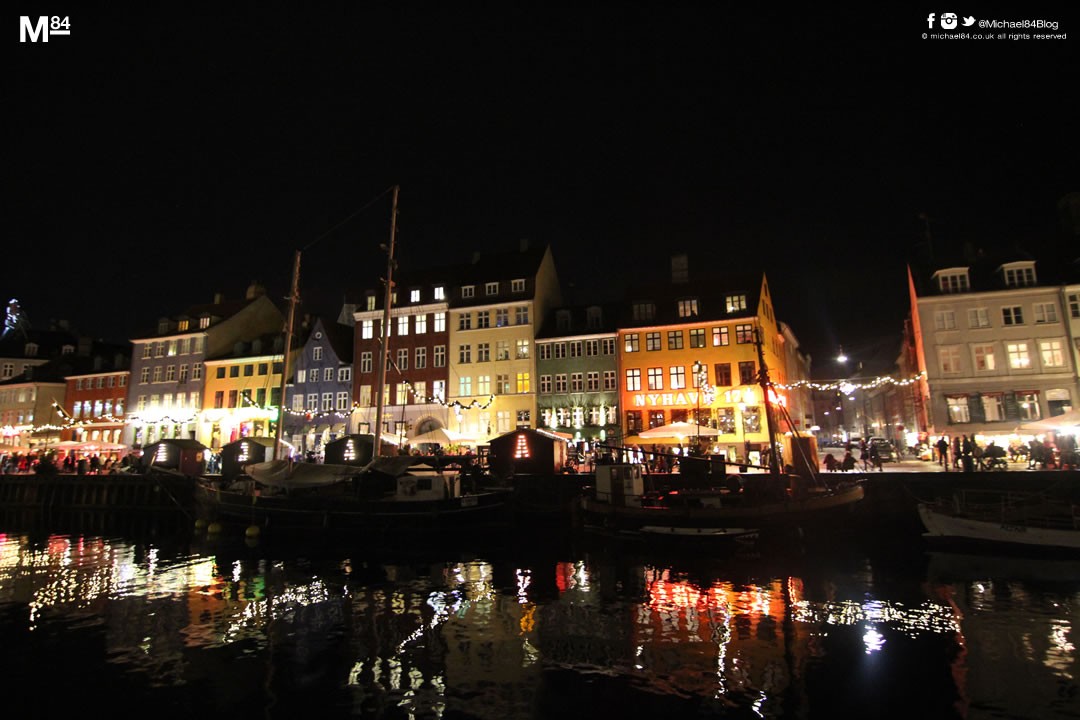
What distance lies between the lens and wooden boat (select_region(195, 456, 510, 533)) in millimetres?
29062

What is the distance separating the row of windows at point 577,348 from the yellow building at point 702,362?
1282 mm

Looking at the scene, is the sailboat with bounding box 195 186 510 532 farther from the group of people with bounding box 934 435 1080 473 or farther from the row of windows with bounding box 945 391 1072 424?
the row of windows with bounding box 945 391 1072 424

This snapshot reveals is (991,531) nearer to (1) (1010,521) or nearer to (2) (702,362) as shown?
(1) (1010,521)

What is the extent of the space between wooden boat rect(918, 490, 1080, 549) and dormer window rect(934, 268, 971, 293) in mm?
20022

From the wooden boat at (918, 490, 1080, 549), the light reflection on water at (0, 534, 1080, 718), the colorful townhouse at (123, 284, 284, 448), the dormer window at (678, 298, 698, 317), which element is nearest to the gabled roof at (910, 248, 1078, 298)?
the dormer window at (678, 298, 698, 317)

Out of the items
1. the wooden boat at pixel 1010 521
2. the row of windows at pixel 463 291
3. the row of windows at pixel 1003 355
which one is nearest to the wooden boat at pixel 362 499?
the wooden boat at pixel 1010 521

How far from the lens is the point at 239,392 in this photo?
5869 cm

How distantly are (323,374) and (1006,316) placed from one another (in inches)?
2133

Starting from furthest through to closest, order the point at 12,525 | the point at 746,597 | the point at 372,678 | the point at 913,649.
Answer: the point at 12,525 < the point at 746,597 < the point at 913,649 < the point at 372,678

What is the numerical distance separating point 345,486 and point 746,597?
21361mm

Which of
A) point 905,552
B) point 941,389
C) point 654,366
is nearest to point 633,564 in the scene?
point 905,552

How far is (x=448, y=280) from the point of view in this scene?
184 feet

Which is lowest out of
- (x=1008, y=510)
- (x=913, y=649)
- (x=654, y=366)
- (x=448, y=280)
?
(x=913, y=649)

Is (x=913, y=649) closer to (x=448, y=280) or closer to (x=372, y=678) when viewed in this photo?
(x=372, y=678)
